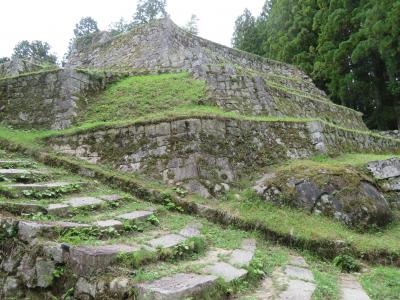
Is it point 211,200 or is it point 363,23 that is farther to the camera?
point 363,23

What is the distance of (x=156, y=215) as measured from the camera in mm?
5031

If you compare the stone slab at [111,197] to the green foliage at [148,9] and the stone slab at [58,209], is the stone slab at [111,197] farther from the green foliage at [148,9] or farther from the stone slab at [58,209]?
the green foliage at [148,9]

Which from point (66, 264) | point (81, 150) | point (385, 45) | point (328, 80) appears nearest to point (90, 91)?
point (81, 150)

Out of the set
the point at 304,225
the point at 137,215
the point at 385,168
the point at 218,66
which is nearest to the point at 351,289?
the point at 304,225

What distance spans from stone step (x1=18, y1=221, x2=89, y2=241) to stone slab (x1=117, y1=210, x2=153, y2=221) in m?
0.79

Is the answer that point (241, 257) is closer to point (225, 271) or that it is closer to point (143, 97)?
point (225, 271)

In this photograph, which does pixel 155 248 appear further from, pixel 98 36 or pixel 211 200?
pixel 98 36

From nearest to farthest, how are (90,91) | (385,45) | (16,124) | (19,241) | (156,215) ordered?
(19,241) < (156,215) < (16,124) < (90,91) < (385,45)

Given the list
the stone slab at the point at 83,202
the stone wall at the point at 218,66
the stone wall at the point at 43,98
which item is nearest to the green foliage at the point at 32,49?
the stone wall at the point at 218,66

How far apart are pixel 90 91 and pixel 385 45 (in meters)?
11.5

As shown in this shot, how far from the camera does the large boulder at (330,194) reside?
5379 millimetres

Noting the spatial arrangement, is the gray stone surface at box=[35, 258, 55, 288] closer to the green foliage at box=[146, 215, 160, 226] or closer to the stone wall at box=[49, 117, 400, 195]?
the green foliage at box=[146, 215, 160, 226]

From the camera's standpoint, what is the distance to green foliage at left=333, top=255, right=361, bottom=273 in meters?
4.50

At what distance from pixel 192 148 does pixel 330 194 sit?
2.18 m
